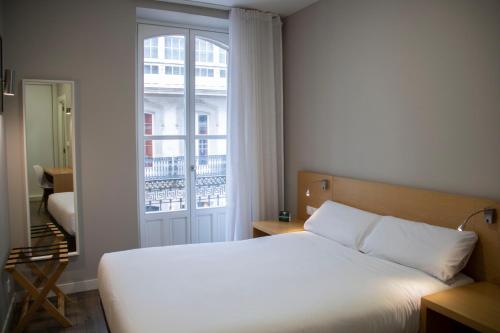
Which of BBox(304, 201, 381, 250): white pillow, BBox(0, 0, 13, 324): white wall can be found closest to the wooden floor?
BBox(0, 0, 13, 324): white wall

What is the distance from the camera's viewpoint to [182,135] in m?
4.37

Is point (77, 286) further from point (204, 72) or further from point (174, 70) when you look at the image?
point (204, 72)

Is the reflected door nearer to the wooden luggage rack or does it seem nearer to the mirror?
the mirror

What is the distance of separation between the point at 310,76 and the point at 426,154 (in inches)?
62.3

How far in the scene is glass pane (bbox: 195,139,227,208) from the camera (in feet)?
14.7

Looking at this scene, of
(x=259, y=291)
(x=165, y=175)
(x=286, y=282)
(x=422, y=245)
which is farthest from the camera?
(x=165, y=175)

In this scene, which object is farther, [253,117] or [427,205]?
[253,117]

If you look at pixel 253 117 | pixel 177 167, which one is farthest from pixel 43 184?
pixel 253 117

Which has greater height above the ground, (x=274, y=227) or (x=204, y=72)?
(x=204, y=72)

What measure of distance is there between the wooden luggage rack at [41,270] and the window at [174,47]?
80.4 inches

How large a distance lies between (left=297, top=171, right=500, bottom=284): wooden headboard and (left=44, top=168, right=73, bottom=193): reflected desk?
7.38 ft

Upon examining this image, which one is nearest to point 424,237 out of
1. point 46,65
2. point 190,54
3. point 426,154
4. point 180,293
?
point 426,154

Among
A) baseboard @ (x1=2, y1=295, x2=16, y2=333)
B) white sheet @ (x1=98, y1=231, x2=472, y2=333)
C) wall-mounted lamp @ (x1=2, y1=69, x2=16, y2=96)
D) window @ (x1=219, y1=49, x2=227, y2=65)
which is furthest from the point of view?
window @ (x1=219, y1=49, x2=227, y2=65)

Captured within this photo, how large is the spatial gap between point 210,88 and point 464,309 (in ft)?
10.8
